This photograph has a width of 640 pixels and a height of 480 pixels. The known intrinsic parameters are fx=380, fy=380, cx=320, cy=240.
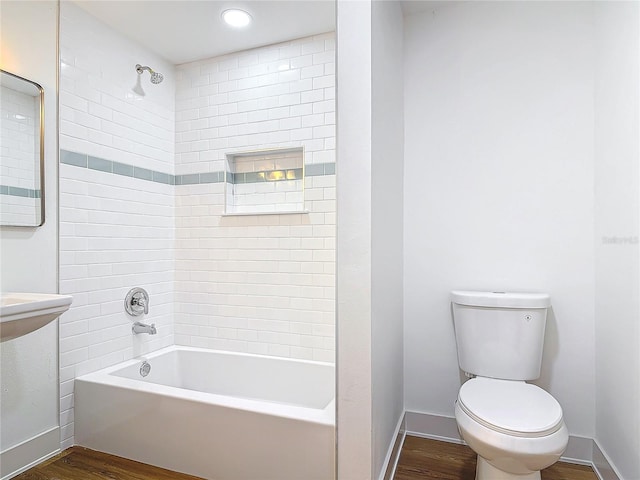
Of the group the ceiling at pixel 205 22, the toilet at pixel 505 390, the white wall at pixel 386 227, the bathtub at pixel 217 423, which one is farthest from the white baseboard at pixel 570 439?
the ceiling at pixel 205 22

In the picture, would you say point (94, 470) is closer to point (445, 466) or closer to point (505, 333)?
point (445, 466)

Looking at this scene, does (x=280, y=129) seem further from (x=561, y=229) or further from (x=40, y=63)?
(x=561, y=229)

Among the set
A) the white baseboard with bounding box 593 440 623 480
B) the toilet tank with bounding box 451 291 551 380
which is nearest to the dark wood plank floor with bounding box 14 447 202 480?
the toilet tank with bounding box 451 291 551 380

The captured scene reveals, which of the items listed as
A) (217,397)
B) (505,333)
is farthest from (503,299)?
(217,397)

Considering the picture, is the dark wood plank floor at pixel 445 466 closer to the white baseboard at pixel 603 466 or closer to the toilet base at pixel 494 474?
the white baseboard at pixel 603 466

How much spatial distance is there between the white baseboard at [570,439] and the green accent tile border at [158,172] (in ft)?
5.13

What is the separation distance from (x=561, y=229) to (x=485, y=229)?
36 centimetres

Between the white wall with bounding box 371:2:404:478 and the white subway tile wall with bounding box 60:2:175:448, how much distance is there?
1.67 metres

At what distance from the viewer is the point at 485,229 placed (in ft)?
6.91

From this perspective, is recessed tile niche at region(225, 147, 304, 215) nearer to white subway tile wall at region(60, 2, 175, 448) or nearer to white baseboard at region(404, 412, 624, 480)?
white subway tile wall at region(60, 2, 175, 448)

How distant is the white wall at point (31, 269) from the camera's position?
176 cm

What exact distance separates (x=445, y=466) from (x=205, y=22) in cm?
282

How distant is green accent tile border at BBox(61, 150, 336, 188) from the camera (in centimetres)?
212

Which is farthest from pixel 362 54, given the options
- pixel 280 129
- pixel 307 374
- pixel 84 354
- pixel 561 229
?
pixel 84 354
